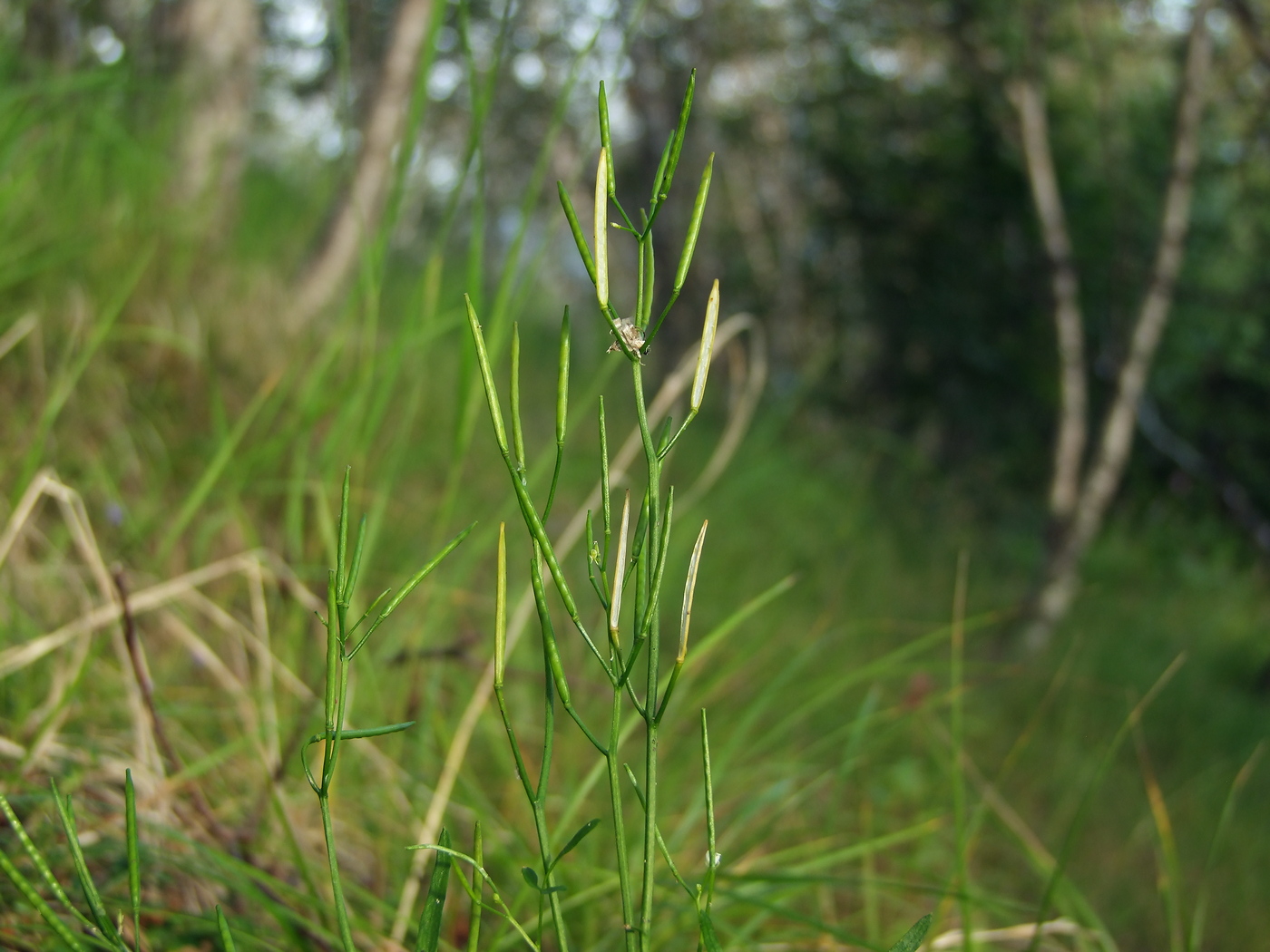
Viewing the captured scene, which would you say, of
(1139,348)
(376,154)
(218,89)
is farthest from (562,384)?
(1139,348)

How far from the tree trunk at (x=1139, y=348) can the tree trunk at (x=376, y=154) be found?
2.32 meters

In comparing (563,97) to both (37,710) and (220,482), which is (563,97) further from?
(220,482)

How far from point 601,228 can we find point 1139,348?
127 inches

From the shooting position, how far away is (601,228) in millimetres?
380

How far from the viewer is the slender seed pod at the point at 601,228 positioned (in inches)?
14.1

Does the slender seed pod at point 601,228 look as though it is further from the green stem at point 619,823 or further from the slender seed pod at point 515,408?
the green stem at point 619,823

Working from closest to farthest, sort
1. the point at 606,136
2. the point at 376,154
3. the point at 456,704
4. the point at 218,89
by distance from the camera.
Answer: the point at 606,136 < the point at 456,704 < the point at 376,154 < the point at 218,89

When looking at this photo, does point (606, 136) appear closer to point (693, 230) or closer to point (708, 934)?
point (693, 230)

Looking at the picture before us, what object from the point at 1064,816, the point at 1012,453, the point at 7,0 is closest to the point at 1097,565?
the point at 1012,453

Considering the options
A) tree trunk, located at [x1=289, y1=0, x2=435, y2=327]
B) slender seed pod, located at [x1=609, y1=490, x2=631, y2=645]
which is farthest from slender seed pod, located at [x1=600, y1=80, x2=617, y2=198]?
tree trunk, located at [x1=289, y1=0, x2=435, y2=327]

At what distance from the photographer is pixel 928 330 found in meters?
5.66

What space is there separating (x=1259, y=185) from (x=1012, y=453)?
5.95ft

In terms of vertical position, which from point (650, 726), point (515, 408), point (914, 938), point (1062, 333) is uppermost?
point (515, 408)

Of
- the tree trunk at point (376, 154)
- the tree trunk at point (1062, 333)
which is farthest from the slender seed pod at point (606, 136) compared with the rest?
the tree trunk at point (1062, 333)
